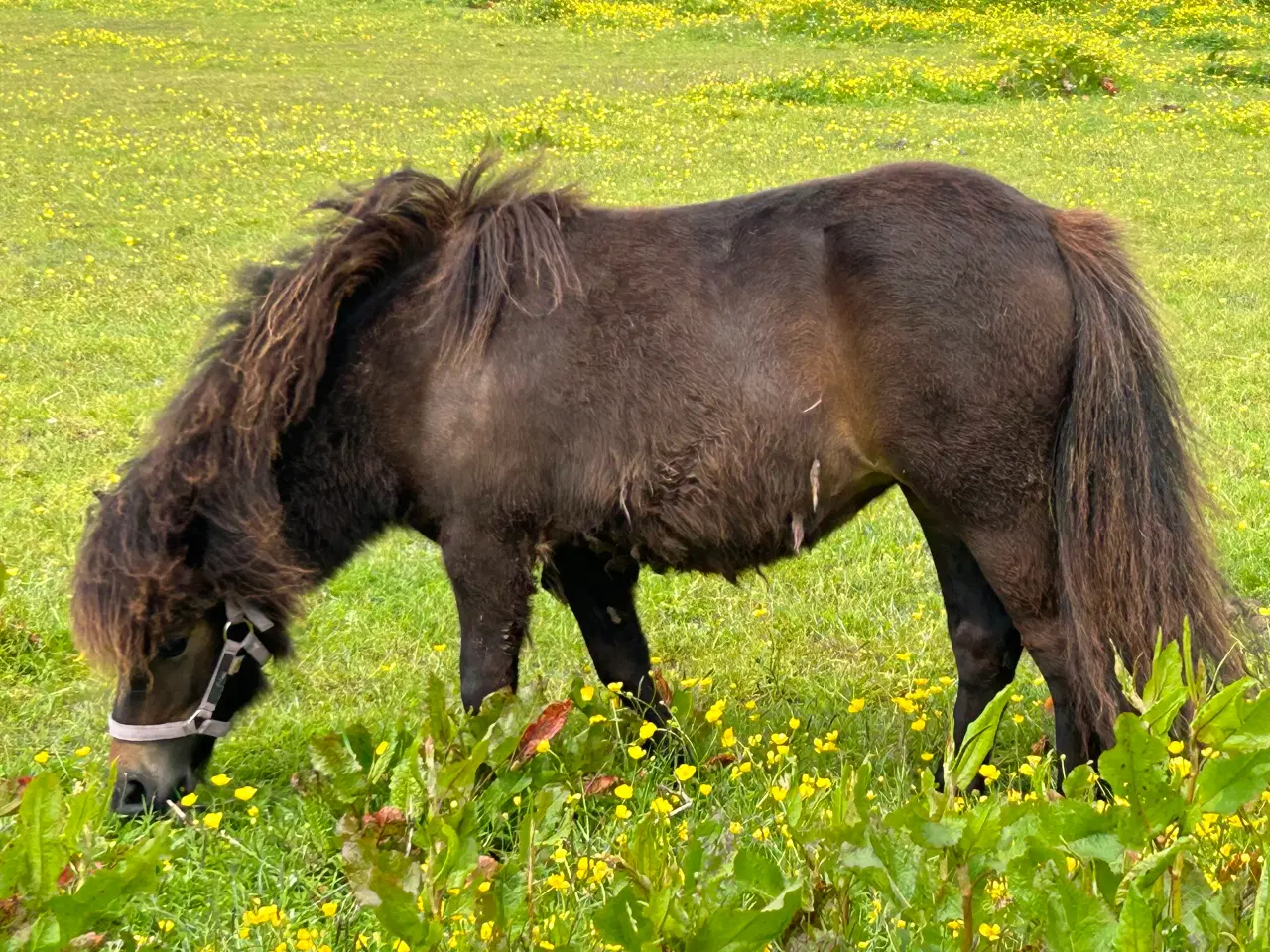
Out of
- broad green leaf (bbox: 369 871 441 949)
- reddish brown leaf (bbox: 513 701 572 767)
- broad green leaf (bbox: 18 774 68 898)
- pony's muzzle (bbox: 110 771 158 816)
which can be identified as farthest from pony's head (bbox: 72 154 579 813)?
broad green leaf (bbox: 369 871 441 949)

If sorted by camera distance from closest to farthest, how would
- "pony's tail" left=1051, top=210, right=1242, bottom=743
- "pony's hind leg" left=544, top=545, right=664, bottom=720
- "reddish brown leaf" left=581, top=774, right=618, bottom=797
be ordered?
"pony's tail" left=1051, top=210, right=1242, bottom=743 → "reddish brown leaf" left=581, top=774, right=618, bottom=797 → "pony's hind leg" left=544, top=545, right=664, bottom=720

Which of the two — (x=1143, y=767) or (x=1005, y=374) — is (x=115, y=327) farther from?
(x=1143, y=767)

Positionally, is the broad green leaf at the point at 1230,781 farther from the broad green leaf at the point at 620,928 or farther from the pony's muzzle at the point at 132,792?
the pony's muzzle at the point at 132,792

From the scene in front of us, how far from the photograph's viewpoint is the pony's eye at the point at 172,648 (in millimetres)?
3557

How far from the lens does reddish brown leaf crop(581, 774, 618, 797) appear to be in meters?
3.39

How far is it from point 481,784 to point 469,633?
486 millimetres

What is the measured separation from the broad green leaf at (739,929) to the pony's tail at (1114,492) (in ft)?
6.51

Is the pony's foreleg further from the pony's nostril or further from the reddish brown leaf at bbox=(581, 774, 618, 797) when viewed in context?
the pony's nostril

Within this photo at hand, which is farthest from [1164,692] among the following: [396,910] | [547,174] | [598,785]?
[547,174]

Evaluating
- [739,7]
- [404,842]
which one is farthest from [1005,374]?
[739,7]

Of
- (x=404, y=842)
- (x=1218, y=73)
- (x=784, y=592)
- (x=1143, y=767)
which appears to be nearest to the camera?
(x=1143, y=767)

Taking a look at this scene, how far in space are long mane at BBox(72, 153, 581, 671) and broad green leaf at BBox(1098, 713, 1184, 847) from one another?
7.53 feet

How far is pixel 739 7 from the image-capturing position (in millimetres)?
24500

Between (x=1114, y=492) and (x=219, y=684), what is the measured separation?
8.20 ft
